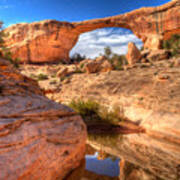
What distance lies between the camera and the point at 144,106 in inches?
301

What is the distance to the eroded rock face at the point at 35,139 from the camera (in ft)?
6.73

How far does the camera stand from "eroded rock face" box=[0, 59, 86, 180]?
2.05 metres

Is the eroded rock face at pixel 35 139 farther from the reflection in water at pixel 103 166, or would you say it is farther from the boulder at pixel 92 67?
the boulder at pixel 92 67

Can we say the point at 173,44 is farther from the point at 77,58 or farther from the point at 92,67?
the point at 77,58

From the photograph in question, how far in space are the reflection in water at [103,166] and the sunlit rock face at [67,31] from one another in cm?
1943

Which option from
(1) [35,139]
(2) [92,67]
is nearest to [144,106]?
(1) [35,139]

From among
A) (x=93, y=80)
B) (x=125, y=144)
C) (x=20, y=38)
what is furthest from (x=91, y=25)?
(x=125, y=144)

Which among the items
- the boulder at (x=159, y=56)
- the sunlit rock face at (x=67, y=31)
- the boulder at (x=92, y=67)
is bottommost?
the boulder at (x=92, y=67)

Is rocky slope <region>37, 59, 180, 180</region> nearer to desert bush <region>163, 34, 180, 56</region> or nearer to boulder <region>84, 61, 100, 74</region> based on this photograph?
boulder <region>84, 61, 100, 74</region>

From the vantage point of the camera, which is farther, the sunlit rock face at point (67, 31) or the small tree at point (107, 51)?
the small tree at point (107, 51)

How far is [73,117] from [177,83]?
5983 mm

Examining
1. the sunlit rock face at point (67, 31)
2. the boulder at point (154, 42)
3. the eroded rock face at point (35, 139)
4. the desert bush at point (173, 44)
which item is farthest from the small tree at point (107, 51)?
the eroded rock face at point (35, 139)

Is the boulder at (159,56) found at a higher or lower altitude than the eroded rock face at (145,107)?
higher

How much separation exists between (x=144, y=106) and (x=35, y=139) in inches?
240
